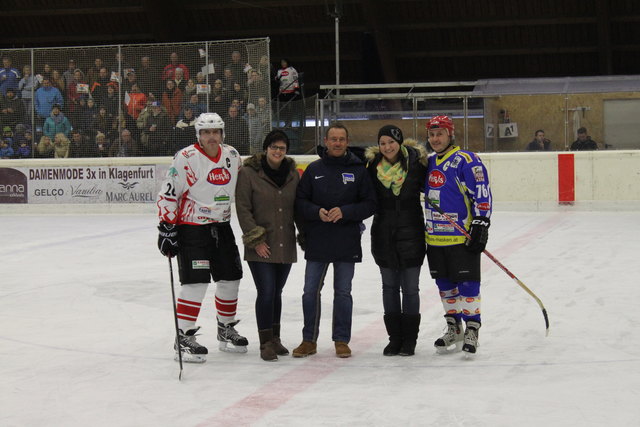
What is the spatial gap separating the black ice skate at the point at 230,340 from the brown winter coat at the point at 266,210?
48cm

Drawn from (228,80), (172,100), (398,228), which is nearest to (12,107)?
(172,100)

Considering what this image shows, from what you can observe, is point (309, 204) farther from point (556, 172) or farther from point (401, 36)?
point (401, 36)

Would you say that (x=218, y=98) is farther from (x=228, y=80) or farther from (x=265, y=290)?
(x=265, y=290)

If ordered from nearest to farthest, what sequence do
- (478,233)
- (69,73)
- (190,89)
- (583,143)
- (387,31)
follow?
1. (478,233)
2. (583,143)
3. (190,89)
4. (69,73)
5. (387,31)

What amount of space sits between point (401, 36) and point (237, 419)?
65.3 ft

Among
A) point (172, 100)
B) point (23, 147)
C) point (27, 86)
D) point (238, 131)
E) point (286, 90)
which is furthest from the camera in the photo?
point (286, 90)

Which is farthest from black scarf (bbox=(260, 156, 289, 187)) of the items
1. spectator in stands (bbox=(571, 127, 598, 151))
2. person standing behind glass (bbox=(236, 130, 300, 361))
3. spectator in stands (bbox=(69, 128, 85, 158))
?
spectator in stands (bbox=(69, 128, 85, 158))

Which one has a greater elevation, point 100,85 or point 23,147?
point 100,85

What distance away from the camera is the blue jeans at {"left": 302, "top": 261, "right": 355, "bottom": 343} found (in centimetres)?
506

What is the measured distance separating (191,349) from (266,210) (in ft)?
2.80

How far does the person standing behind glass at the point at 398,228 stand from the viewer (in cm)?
503

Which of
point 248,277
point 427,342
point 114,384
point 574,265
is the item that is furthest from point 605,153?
point 114,384

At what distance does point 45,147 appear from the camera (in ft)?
49.0

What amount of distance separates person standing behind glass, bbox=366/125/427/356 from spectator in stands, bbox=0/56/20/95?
10994 millimetres
